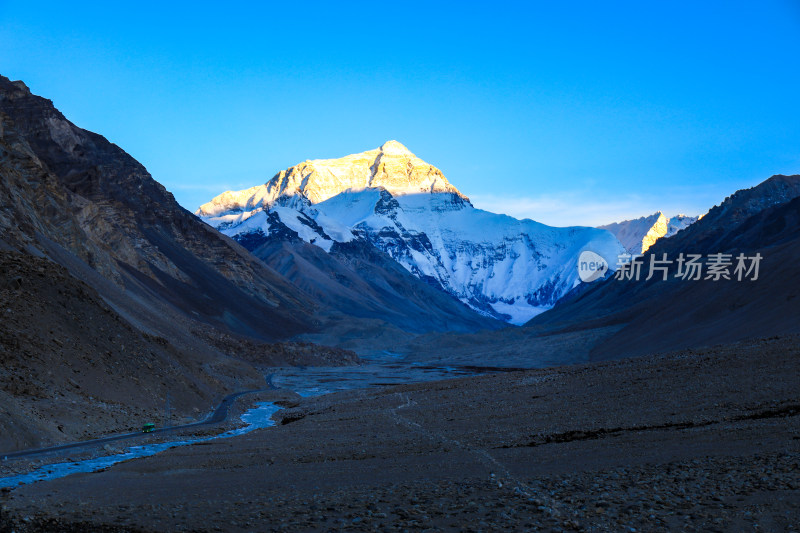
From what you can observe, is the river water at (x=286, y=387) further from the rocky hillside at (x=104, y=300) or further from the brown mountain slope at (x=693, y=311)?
the brown mountain slope at (x=693, y=311)

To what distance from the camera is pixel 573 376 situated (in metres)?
46.8

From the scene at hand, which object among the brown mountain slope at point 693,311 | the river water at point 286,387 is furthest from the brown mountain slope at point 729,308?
the river water at point 286,387

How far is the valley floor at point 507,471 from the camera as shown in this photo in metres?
14.5

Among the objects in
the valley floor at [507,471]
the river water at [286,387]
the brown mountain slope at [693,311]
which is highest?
the brown mountain slope at [693,311]

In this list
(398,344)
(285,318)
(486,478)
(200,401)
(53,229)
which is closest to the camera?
(486,478)

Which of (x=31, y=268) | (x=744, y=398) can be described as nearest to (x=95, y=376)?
(x=31, y=268)

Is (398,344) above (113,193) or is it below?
below

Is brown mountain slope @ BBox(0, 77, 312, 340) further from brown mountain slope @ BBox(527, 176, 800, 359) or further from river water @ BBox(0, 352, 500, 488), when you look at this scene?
brown mountain slope @ BBox(527, 176, 800, 359)

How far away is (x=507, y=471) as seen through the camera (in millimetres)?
19938

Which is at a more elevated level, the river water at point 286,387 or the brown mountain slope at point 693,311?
the brown mountain slope at point 693,311

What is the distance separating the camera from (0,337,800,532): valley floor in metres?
14.5

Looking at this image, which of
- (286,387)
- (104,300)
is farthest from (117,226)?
(104,300)

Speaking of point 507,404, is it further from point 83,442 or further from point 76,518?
point 76,518

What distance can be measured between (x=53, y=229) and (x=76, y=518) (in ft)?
224
